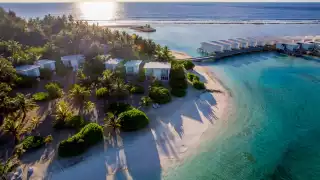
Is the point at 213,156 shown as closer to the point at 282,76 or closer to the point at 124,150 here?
the point at 124,150

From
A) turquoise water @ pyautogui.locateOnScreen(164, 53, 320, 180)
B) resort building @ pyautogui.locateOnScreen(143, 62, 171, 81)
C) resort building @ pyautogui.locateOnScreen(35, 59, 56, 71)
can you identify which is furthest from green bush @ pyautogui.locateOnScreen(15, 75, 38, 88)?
turquoise water @ pyautogui.locateOnScreen(164, 53, 320, 180)

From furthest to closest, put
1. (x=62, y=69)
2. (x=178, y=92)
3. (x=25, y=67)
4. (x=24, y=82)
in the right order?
(x=62, y=69) → (x=25, y=67) → (x=178, y=92) → (x=24, y=82)

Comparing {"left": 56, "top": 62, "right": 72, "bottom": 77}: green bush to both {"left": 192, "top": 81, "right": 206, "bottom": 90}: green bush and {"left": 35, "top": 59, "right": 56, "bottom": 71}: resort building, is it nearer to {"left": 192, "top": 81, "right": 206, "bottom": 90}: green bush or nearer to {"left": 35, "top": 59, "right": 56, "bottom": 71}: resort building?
{"left": 35, "top": 59, "right": 56, "bottom": 71}: resort building

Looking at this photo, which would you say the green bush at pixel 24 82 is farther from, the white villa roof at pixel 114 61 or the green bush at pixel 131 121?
the green bush at pixel 131 121

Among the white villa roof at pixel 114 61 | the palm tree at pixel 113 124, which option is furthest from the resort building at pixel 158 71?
the palm tree at pixel 113 124

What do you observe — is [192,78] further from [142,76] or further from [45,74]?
[45,74]

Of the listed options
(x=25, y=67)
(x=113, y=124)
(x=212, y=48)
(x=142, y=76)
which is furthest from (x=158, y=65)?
(x=212, y=48)

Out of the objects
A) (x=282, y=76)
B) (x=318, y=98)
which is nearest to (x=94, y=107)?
(x=318, y=98)
